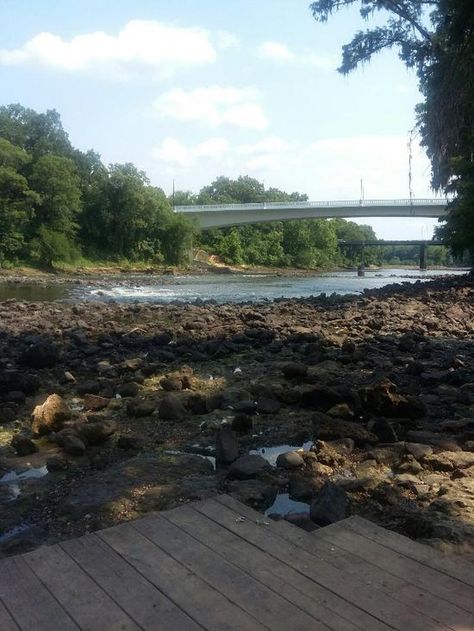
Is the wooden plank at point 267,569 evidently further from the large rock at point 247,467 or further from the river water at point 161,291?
the river water at point 161,291

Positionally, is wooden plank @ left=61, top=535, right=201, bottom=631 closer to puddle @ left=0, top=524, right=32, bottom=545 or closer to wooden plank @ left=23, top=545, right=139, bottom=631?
wooden plank @ left=23, top=545, right=139, bottom=631

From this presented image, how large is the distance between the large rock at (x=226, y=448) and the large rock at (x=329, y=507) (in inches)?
51.5

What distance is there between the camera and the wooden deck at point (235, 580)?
8.09ft

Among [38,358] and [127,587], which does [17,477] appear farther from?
[38,358]

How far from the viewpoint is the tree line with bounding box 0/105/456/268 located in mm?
50156

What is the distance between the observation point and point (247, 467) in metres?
4.64

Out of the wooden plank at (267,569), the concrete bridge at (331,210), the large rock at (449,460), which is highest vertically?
the concrete bridge at (331,210)

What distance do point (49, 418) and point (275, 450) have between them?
2.17m

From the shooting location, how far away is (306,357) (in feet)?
32.0

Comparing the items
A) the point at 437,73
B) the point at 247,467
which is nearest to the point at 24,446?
the point at 247,467

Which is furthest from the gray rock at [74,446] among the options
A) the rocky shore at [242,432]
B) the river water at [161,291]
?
the river water at [161,291]

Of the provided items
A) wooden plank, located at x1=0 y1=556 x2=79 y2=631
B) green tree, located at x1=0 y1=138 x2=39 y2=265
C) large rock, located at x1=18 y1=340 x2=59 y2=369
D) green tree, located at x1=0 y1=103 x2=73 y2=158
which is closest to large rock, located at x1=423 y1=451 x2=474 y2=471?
wooden plank, located at x1=0 y1=556 x2=79 y2=631

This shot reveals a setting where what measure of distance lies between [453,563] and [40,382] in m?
6.28

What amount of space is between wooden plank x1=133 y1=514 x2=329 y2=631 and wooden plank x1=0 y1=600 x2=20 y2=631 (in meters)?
0.78
